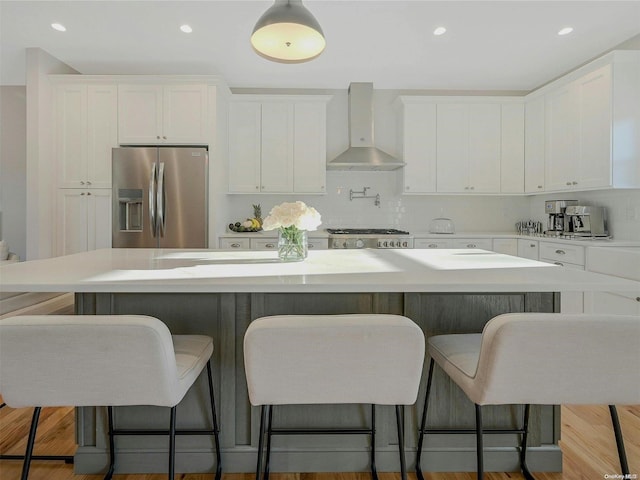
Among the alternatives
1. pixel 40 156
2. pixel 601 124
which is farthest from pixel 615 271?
pixel 40 156

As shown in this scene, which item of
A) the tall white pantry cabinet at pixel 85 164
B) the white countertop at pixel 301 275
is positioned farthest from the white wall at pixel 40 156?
the white countertop at pixel 301 275

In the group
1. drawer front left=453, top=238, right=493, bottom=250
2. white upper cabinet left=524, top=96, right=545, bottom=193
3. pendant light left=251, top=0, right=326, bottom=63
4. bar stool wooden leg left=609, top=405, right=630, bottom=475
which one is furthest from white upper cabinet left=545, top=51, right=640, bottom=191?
pendant light left=251, top=0, right=326, bottom=63

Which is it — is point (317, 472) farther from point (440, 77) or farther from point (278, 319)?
point (440, 77)

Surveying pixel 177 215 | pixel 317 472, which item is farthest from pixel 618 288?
pixel 177 215

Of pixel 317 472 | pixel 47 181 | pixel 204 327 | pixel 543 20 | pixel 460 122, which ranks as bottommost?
pixel 317 472

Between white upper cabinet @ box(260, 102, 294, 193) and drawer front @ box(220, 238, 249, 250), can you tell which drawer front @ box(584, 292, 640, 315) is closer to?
white upper cabinet @ box(260, 102, 294, 193)

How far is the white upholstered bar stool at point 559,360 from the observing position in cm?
116

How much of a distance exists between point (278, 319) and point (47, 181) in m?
3.86

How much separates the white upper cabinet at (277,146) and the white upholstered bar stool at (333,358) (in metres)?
3.46

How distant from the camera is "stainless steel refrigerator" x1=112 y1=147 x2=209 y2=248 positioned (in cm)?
388

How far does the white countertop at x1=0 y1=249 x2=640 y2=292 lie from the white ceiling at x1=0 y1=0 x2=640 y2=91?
6.81 feet

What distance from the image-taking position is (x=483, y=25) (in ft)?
10.8

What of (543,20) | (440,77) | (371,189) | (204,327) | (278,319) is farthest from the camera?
(371,189)

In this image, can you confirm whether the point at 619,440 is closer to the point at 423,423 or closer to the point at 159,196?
the point at 423,423
